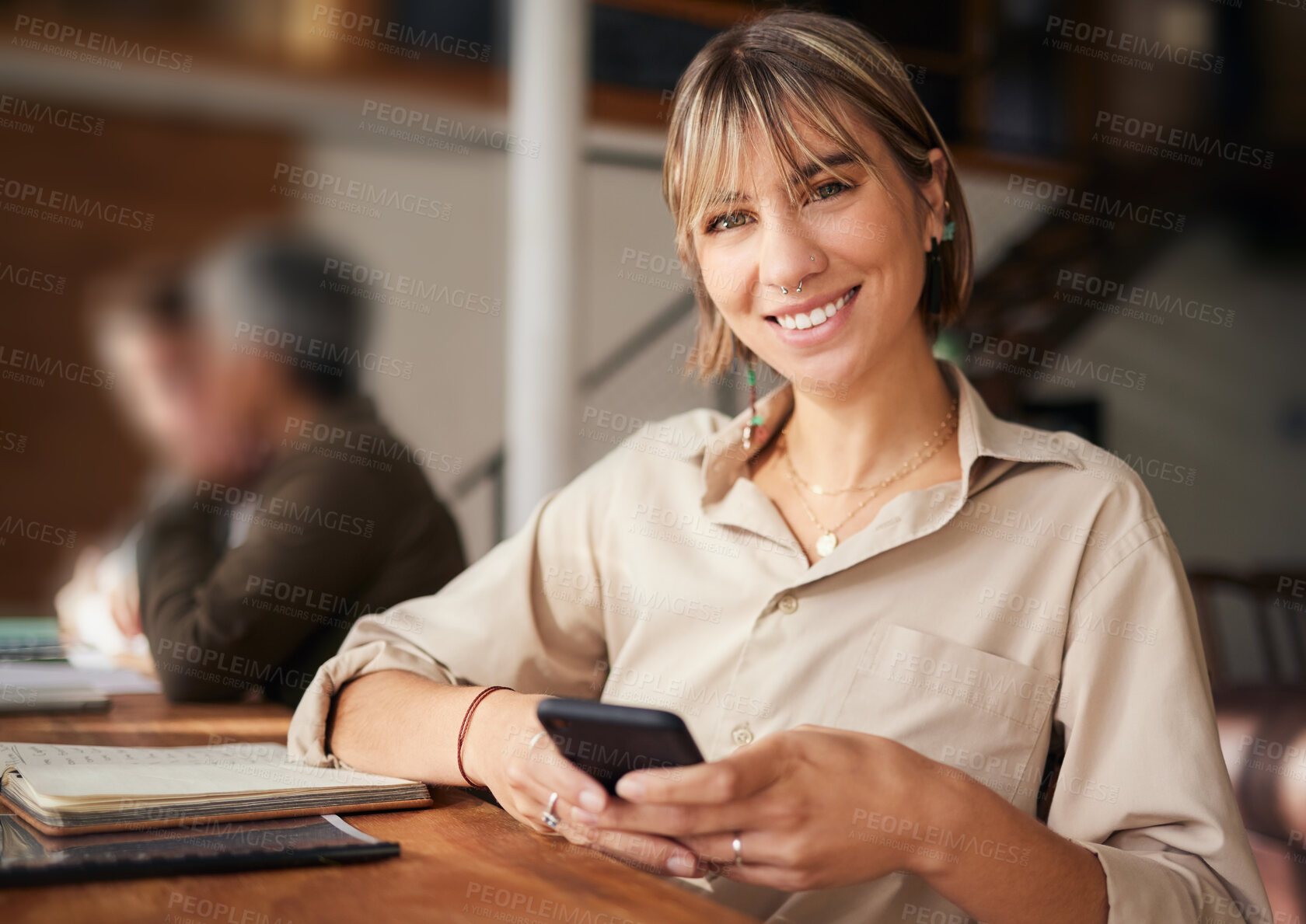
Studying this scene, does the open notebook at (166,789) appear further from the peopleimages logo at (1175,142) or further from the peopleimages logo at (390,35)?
the peopleimages logo at (1175,142)

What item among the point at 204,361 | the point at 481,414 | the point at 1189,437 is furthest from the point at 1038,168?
the point at 204,361

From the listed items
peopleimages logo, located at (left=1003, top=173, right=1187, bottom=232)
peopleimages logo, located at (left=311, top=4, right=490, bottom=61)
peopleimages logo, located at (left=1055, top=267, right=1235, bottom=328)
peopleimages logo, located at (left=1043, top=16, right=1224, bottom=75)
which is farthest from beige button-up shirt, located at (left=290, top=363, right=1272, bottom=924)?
peopleimages logo, located at (left=1043, top=16, right=1224, bottom=75)

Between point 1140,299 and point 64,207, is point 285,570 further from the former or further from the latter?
point 64,207

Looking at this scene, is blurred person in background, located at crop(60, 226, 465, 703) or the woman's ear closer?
the woman's ear

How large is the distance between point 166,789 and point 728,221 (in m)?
0.79

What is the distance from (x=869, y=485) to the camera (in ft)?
3.92

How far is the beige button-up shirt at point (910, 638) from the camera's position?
915 mm

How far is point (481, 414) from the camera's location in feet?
14.8

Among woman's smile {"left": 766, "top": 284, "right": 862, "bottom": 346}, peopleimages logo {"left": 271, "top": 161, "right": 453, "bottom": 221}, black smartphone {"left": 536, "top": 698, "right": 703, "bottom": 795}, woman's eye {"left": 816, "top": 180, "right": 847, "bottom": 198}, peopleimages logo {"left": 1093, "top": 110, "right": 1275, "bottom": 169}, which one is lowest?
black smartphone {"left": 536, "top": 698, "right": 703, "bottom": 795}

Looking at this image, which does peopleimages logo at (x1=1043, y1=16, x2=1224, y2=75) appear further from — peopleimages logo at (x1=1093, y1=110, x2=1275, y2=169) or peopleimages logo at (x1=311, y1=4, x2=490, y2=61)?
peopleimages logo at (x1=311, y1=4, x2=490, y2=61)

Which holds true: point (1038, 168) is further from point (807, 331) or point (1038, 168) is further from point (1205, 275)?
point (807, 331)

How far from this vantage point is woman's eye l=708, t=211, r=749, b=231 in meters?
1.15

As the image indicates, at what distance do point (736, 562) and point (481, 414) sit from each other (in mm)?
3461

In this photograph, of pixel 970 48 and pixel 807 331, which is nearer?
pixel 807 331
